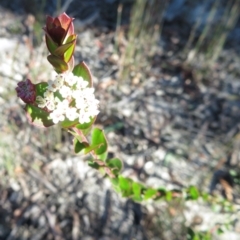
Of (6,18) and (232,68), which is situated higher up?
(6,18)

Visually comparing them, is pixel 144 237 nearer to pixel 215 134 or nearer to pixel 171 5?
pixel 215 134

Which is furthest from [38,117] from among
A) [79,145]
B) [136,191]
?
[136,191]

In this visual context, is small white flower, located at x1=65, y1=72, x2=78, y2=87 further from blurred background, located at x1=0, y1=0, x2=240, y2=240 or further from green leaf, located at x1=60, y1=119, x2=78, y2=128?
blurred background, located at x1=0, y1=0, x2=240, y2=240

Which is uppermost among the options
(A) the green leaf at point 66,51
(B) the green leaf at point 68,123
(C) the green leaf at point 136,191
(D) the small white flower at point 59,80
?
(A) the green leaf at point 66,51

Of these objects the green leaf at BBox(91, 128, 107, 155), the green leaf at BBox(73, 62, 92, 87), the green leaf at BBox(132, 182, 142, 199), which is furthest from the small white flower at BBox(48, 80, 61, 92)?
the green leaf at BBox(132, 182, 142, 199)

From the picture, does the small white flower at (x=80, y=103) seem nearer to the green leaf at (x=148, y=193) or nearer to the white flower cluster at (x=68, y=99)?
the white flower cluster at (x=68, y=99)

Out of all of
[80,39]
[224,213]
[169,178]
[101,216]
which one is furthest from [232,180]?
[80,39]

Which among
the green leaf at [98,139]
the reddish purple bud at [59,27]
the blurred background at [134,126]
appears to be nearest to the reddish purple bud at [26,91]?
the reddish purple bud at [59,27]
